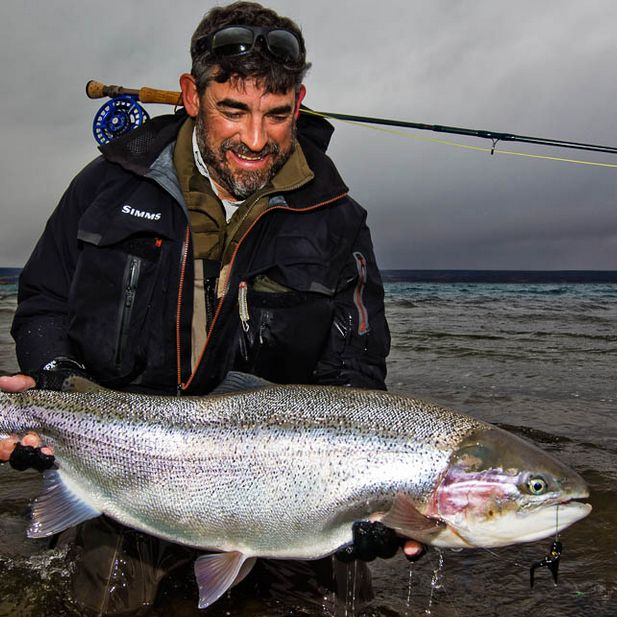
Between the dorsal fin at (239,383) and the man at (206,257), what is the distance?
0.63m

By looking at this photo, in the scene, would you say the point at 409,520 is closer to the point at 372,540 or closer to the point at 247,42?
the point at 372,540

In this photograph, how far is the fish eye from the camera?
300 cm

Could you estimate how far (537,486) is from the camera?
301 cm

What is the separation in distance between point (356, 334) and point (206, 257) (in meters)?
1.23

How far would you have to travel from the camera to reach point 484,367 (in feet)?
43.1

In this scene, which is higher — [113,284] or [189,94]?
[189,94]

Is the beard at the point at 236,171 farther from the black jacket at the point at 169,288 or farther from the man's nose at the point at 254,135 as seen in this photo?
the black jacket at the point at 169,288

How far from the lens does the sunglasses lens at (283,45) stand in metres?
4.29

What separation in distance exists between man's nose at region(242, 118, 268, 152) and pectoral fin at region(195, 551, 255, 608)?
2592 millimetres

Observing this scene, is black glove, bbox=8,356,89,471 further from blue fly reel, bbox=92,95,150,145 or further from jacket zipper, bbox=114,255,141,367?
blue fly reel, bbox=92,95,150,145

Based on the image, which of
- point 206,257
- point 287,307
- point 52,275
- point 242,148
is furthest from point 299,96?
point 52,275

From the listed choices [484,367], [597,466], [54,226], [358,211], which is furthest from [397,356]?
[54,226]

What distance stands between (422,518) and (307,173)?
8.28 feet

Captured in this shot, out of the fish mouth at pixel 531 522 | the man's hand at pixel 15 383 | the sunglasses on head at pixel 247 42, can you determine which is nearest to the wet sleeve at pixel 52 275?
the man's hand at pixel 15 383
